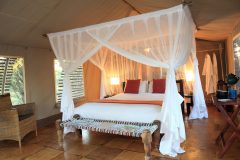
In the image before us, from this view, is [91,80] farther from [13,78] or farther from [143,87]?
[13,78]

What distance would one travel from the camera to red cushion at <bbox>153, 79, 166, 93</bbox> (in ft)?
17.0

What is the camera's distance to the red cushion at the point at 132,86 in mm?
5525

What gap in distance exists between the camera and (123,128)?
306cm

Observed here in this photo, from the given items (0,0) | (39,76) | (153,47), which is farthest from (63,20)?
(153,47)

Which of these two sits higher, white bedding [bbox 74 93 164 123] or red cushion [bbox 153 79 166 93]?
red cushion [bbox 153 79 166 93]

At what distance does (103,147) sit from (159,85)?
2.66 m

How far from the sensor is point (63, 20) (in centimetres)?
423

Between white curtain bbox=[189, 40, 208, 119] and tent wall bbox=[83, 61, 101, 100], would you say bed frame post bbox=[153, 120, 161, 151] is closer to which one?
white curtain bbox=[189, 40, 208, 119]

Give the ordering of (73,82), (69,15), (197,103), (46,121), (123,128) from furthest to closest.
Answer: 1. (73,82)
2. (46,121)
3. (197,103)
4. (69,15)
5. (123,128)

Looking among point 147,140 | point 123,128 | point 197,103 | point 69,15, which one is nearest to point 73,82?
point 69,15

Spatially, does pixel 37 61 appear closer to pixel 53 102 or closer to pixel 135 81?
pixel 53 102

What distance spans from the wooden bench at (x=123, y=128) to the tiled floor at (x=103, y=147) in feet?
0.86

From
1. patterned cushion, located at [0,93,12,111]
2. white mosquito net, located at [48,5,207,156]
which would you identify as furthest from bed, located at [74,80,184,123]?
patterned cushion, located at [0,93,12,111]

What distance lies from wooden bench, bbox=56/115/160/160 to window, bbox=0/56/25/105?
1805 millimetres
